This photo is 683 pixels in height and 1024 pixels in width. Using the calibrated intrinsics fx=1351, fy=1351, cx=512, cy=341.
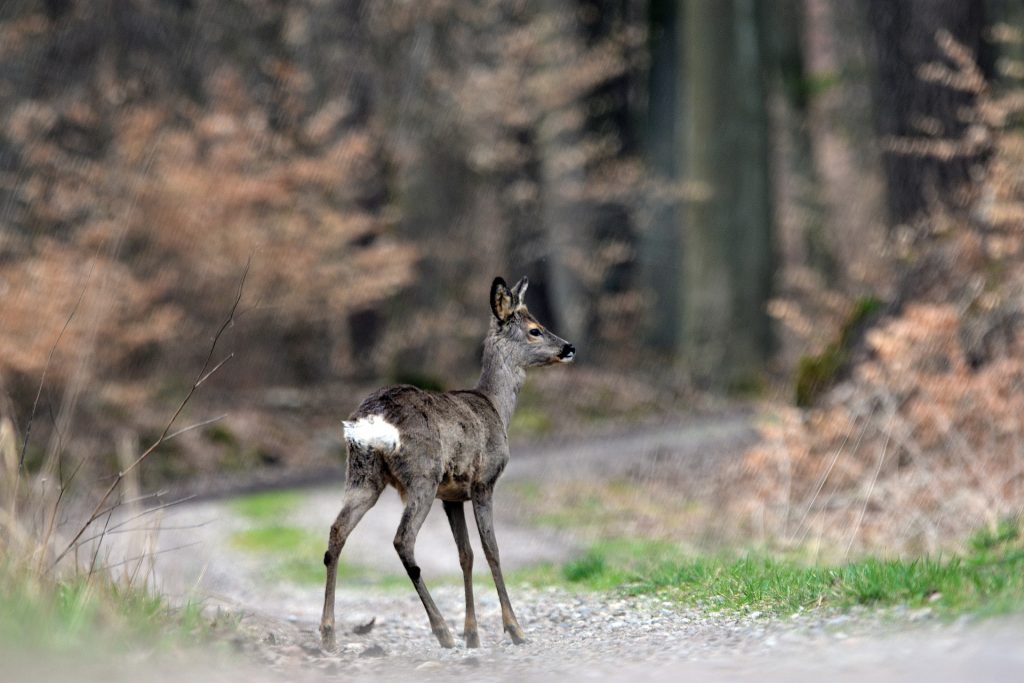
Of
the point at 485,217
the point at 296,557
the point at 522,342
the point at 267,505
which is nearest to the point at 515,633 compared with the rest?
the point at 522,342

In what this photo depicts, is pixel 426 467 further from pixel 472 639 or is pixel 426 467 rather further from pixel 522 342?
pixel 522 342

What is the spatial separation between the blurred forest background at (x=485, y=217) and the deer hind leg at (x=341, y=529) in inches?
273

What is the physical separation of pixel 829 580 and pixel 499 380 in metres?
2.44

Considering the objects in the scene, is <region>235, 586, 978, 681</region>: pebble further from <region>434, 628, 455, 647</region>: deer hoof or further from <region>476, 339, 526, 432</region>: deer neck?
<region>476, 339, 526, 432</region>: deer neck

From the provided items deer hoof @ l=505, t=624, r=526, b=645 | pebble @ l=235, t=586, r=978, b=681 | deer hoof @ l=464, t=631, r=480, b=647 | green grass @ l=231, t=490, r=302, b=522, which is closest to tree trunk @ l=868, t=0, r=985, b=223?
green grass @ l=231, t=490, r=302, b=522

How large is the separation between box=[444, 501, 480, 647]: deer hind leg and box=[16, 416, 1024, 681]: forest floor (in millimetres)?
168

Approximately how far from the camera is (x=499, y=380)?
8727 mm

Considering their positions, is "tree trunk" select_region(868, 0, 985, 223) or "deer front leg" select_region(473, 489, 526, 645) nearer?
"deer front leg" select_region(473, 489, 526, 645)

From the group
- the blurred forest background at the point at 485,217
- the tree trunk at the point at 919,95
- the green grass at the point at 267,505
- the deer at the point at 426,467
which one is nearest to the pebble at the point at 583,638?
the deer at the point at 426,467

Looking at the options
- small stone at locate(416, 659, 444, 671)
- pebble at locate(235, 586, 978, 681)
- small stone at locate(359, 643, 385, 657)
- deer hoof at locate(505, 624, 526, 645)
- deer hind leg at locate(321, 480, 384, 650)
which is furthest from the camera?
deer hoof at locate(505, 624, 526, 645)

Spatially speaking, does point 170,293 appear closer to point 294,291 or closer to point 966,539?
point 294,291

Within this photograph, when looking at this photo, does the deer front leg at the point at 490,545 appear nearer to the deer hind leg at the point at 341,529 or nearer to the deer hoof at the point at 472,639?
the deer hoof at the point at 472,639

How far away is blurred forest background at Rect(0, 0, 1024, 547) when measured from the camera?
14953 mm

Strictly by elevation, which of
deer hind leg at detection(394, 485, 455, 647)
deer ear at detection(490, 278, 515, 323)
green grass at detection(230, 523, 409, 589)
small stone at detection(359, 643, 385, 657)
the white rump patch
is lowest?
green grass at detection(230, 523, 409, 589)
